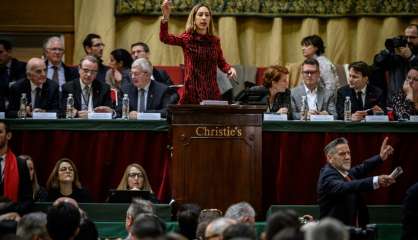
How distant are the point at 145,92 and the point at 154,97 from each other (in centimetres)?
11

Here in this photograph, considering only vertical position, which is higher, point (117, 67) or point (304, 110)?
point (117, 67)

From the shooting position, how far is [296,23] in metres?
13.9

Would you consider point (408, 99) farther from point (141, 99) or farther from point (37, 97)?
point (37, 97)

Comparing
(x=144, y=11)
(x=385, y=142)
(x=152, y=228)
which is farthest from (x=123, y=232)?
(x=144, y=11)

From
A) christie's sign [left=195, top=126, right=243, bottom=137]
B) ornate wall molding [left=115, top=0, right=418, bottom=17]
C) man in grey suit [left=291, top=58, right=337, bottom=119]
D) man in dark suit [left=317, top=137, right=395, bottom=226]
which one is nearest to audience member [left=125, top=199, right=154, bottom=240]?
christie's sign [left=195, top=126, right=243, bottom=137]

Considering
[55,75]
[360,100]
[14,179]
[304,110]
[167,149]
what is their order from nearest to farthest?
[14,179]
[167,149]
[304,110]
[360,100]
[55,75]

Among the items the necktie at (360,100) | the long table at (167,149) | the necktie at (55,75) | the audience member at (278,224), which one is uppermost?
the necktie at (55,75)

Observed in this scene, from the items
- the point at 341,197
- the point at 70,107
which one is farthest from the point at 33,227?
the point at 70,107

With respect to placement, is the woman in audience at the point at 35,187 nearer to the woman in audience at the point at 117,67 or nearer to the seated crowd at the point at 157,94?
the seated crowd at the point at 157,94

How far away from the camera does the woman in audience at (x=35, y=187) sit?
956 cm

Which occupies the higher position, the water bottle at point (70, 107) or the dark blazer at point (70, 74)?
the dark blazer at point (70, 74)

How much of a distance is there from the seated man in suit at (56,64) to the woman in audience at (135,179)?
2124 millimetres

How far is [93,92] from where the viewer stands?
10.7 metres

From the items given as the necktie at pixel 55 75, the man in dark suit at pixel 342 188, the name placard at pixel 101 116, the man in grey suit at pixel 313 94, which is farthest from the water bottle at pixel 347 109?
the necktie at pixel 55 75
